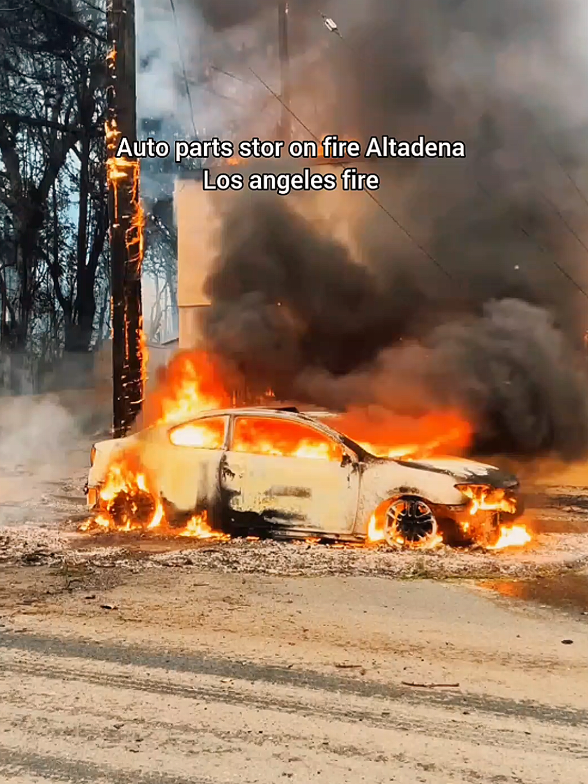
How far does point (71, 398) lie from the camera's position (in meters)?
17.3

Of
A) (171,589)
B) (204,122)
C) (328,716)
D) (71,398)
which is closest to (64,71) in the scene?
(204,122)

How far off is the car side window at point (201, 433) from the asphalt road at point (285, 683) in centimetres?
165

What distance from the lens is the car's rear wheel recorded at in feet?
21.7

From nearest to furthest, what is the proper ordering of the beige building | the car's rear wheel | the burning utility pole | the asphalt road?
the asphalt road
the car's rear wheel
the burning utility pole
the beige building

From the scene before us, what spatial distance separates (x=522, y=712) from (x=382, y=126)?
43.4 ft

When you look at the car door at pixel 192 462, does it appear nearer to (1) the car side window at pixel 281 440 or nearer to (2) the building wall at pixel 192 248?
(1) the car side window at pixel 281 440

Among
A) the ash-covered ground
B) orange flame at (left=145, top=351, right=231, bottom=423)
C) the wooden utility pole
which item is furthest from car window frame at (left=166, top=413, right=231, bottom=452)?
the wooden utility pole

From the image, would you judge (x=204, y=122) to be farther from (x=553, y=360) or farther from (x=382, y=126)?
(x=553, y=360)

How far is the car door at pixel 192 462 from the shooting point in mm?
7078

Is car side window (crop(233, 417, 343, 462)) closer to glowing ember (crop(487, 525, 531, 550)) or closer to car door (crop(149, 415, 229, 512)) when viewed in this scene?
car door (crop(149, 415, 229, 512))

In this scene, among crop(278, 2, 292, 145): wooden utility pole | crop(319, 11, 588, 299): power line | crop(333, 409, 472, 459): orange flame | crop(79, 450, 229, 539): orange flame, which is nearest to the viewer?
crop(79, 450, 229, 539): orange flame

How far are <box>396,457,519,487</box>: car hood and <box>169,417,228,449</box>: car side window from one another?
1631 mm

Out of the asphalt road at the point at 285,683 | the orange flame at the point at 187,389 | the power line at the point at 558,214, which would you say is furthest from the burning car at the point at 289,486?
the power line at the point at 558,214

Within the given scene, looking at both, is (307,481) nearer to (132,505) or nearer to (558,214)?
(132,505)
